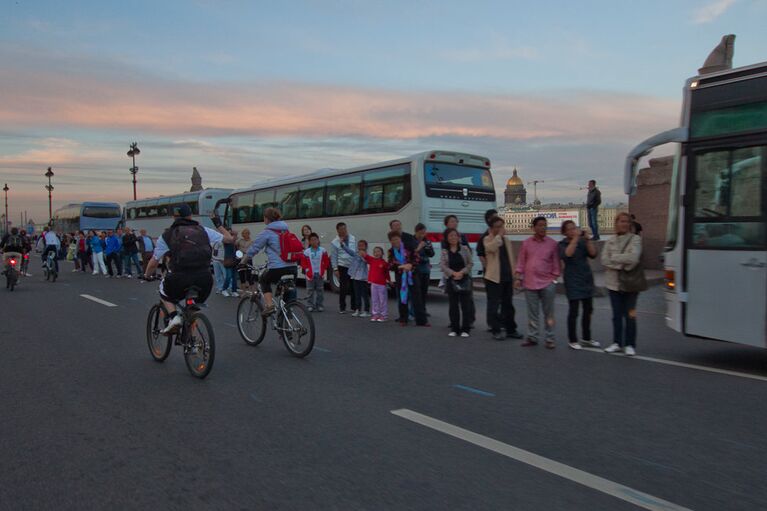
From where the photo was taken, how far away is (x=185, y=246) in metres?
6.94

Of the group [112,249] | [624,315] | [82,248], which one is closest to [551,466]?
[624,315]

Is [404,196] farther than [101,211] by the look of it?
No

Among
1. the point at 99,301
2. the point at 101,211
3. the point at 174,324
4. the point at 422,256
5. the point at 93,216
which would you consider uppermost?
the point at 101,211

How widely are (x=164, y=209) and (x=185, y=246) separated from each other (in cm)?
3052

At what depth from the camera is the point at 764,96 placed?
6.84m

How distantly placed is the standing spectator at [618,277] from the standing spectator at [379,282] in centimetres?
453

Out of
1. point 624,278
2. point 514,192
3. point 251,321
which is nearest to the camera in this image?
point 624,278

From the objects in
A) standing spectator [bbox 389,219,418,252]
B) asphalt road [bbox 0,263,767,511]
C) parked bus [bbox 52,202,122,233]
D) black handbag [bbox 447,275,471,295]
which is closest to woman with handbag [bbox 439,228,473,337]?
black handbag [bbox 447,275,471,295]

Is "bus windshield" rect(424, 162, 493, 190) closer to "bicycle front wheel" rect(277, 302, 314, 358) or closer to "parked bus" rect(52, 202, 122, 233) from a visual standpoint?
"bicycle front wheel" rect(277, 302, 314, 358)

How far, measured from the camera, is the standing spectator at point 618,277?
8.20m

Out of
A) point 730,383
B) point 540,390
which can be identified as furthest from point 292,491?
point 730,383

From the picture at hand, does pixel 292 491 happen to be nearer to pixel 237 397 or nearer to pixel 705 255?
pixel 237 397

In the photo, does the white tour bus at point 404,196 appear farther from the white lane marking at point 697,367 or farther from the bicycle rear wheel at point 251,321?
the white lane marking at point 697,367

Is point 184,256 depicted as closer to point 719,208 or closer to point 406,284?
point 406,284
